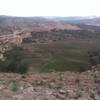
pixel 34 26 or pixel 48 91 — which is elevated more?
pixel 48 91

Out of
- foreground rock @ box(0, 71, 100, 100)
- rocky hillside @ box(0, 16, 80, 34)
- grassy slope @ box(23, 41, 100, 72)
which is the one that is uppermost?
foreground rock @ box(0, 71, 100, 100)

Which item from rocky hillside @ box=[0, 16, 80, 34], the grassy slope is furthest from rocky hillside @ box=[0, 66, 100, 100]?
rocky hillside @ box=[0, 16, 80, 34]

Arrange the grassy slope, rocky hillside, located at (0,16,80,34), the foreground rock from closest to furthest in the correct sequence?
→ the foreground rock < the grassy slope < rocky hillside, located at (0,16,80,34)

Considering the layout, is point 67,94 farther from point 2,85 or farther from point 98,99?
point 2,85

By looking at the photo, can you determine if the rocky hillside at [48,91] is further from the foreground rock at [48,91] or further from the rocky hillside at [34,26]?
the rocky hillside at [34,26]

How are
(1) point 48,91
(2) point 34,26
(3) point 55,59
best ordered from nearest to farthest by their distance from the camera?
(1) point 48,91, (3) point 55,59, (2) point 34,26

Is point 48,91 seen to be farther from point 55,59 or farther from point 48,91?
point 55,59

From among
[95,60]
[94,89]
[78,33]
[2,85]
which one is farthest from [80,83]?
[78,33]

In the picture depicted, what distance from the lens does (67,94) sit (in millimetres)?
16547

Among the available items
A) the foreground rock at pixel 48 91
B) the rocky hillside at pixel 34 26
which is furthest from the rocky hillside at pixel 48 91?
the rocky hillside at pixel 34 26

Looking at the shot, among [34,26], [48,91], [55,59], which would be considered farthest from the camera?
[34,26]

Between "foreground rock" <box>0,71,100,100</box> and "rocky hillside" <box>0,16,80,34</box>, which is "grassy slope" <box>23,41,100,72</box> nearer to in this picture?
"foreground rock" <box>0,71,100,100</box>

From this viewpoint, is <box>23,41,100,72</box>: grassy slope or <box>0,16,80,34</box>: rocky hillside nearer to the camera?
<box>23,41,100,72</box>: grassy slope

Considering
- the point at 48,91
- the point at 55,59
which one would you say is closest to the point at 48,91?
the point at 48,91
